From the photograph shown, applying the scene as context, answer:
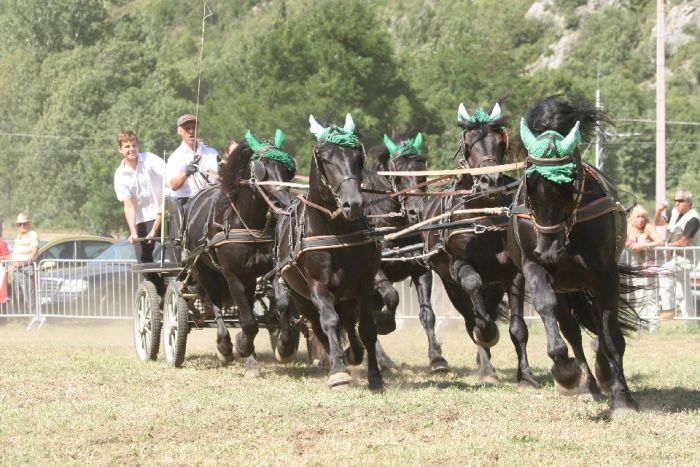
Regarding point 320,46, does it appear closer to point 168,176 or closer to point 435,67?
point 435,67

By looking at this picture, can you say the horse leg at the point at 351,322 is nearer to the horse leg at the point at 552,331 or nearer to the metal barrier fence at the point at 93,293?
the horse leg at the point at 552,331

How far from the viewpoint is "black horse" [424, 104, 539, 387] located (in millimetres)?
10250

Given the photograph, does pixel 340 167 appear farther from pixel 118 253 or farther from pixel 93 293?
pixel 118 253

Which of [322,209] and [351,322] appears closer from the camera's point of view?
[322,209]

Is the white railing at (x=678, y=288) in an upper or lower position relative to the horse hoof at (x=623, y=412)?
upper

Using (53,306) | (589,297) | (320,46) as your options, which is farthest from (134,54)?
(589,297)

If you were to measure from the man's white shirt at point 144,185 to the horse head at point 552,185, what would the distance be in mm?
6409

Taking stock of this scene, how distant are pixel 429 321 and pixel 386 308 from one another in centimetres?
92

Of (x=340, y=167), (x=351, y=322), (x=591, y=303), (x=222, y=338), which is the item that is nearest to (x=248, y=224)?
(x=222, y=338)

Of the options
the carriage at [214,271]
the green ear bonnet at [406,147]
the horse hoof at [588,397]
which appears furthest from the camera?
the green ear bonnet at [406,147]

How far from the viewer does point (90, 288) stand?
62.4 ft

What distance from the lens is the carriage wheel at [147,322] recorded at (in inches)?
518

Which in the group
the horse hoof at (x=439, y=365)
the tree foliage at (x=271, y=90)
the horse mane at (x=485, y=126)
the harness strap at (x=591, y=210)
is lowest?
the horse hoof at (x=439, y=365)

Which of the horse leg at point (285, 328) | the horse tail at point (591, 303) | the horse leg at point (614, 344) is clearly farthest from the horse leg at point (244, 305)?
the horse leg at point (614, 344)
